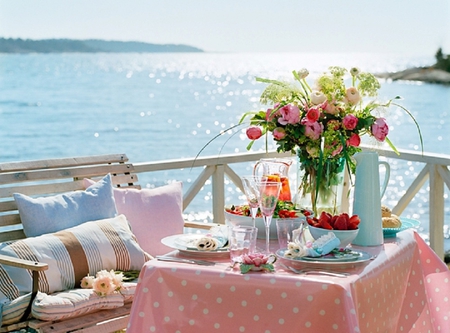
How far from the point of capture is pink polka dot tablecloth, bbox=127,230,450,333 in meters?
1.79

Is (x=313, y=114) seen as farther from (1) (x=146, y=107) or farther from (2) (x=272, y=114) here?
→ (1) (x=146, y=107)

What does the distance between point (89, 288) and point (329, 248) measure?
114 centimetres

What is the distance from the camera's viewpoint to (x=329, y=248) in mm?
2006

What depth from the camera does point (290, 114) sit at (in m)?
2.35

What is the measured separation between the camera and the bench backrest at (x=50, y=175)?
303 centimetres

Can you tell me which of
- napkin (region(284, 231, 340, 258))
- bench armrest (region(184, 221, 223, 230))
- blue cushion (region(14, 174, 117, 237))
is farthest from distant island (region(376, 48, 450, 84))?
napkin (region(284, 231, 340, 258))

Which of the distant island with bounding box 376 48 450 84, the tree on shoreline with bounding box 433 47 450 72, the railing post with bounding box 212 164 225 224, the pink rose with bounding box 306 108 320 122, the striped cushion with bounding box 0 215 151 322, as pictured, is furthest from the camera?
the distant island with bounding box 376 48 450 84

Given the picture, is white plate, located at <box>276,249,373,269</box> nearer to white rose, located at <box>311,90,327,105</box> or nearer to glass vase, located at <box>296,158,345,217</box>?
glass vase, located at <box>296,158,345,217</box>

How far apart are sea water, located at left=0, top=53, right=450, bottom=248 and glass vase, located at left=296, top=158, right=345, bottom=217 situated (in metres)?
16.8

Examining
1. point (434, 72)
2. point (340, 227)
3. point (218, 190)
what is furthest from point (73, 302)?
point (434, 72)

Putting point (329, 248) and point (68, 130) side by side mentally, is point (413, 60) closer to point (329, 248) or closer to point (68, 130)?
point (68, 130)

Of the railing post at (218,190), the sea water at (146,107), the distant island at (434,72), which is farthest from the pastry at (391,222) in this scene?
the distant island at (434,72)

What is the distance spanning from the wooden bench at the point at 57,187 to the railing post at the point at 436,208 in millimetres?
1405

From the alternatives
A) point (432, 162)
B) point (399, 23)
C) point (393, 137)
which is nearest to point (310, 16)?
point (399, 23)
